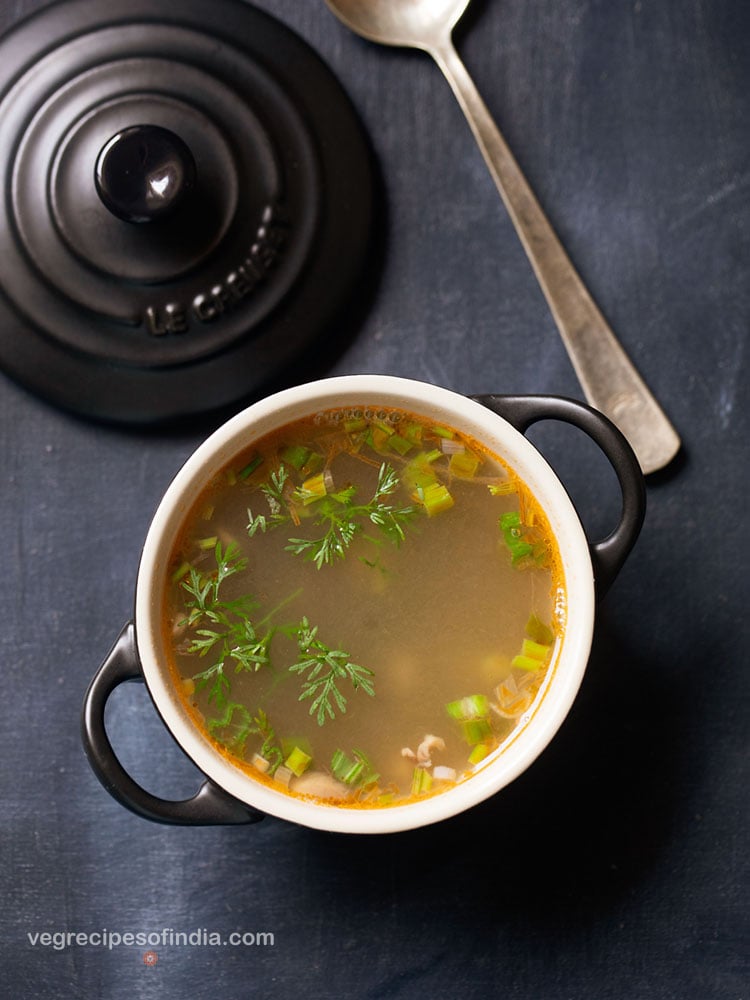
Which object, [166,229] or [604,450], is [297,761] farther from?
[166,229]

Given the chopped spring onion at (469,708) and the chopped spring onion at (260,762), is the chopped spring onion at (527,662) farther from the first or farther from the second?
the chopped spring onion at (260,762)

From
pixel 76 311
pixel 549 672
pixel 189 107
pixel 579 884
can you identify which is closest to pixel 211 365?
pixel 76 311

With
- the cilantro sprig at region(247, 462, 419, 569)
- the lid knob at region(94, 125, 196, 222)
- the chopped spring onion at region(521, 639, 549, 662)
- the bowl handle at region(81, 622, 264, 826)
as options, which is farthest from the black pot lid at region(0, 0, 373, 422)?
the chopped spring onion at region(521, 639, 549, 662)

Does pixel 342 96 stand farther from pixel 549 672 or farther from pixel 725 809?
pixel 725 809

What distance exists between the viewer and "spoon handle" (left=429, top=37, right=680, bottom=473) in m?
1.08

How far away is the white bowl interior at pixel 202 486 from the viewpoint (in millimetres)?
863

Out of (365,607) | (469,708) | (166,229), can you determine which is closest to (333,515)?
(365,607)

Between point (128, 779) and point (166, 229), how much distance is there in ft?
1.76

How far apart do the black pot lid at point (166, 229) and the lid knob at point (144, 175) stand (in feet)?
Answer: 0.20

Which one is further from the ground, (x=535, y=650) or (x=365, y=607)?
(x=365, y=607)

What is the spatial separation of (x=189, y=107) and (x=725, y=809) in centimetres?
94

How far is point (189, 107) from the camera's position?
3.37 feet

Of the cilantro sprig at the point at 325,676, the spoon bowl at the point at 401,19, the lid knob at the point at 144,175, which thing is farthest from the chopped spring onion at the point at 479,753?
the spoon bowl at the point at 401,19

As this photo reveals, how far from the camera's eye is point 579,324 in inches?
42.9
